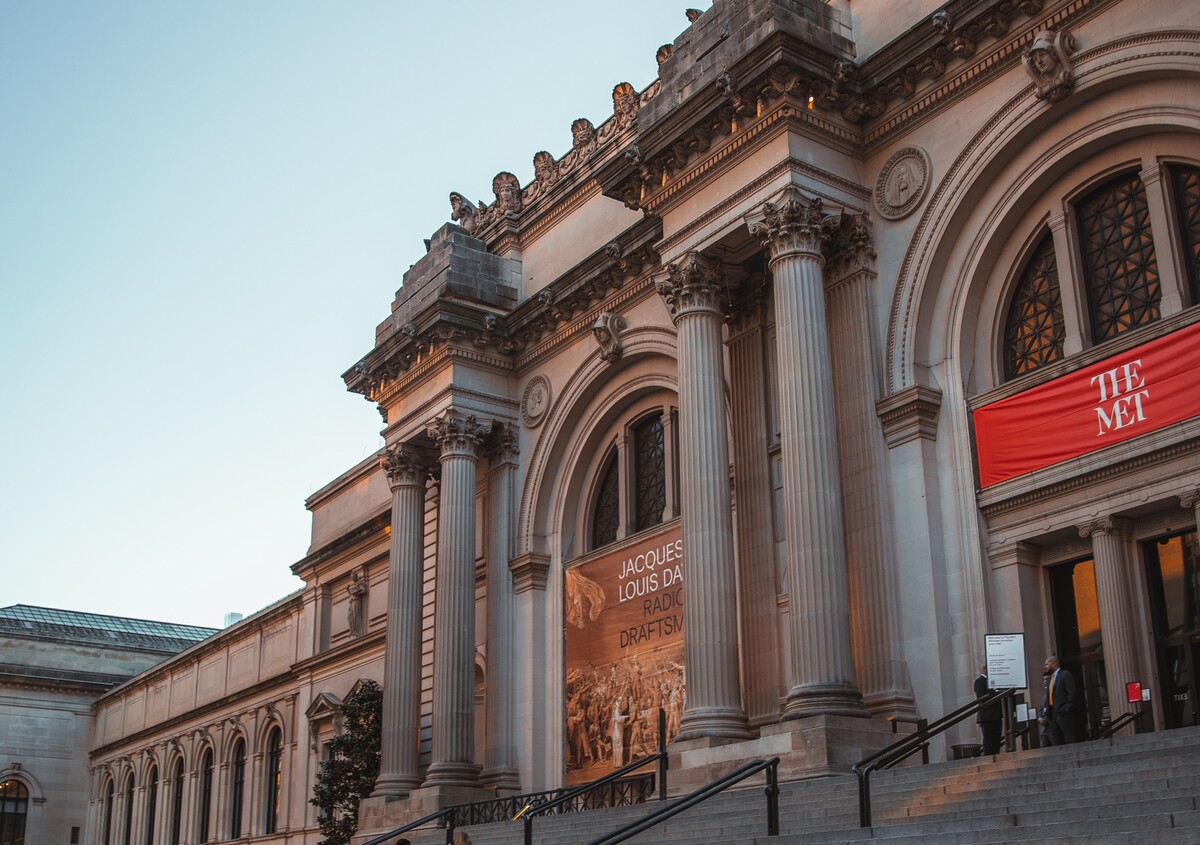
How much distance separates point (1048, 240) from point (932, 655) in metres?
6.15

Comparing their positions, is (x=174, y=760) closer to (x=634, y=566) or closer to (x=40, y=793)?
(x=40, y=793)

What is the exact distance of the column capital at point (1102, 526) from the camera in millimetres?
18000

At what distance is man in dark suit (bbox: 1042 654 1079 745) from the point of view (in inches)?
617

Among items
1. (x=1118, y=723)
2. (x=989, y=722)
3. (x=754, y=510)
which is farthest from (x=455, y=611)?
(x=1118, y=723)

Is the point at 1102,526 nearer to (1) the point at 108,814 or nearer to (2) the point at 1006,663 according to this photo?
(2) the point at 1006,663

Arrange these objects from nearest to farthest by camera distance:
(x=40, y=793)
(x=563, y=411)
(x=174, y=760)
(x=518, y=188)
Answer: (x=563, y=411), (x=518, y=188), (x=174, y=760), (x=40, y=793)

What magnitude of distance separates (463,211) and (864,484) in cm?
1609

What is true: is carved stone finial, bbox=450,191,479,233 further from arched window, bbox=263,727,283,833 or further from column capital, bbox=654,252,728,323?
arched window, bbox=263,727,283,833

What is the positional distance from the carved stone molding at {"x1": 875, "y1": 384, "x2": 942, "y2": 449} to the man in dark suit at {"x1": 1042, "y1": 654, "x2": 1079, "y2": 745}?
524 cm

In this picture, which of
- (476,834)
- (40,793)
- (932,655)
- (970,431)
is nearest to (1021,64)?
(970,431)

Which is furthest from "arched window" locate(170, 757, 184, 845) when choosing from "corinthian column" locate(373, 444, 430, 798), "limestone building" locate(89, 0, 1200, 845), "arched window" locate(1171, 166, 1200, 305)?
"arched window" locate(1171, 166, 1200, 305)

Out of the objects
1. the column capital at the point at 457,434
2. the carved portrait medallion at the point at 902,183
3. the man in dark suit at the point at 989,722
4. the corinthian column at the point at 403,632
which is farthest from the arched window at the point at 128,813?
the man in dark suit at the point at 989,722

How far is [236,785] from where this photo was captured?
47281 millimetres

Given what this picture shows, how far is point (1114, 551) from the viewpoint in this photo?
58.9ft
